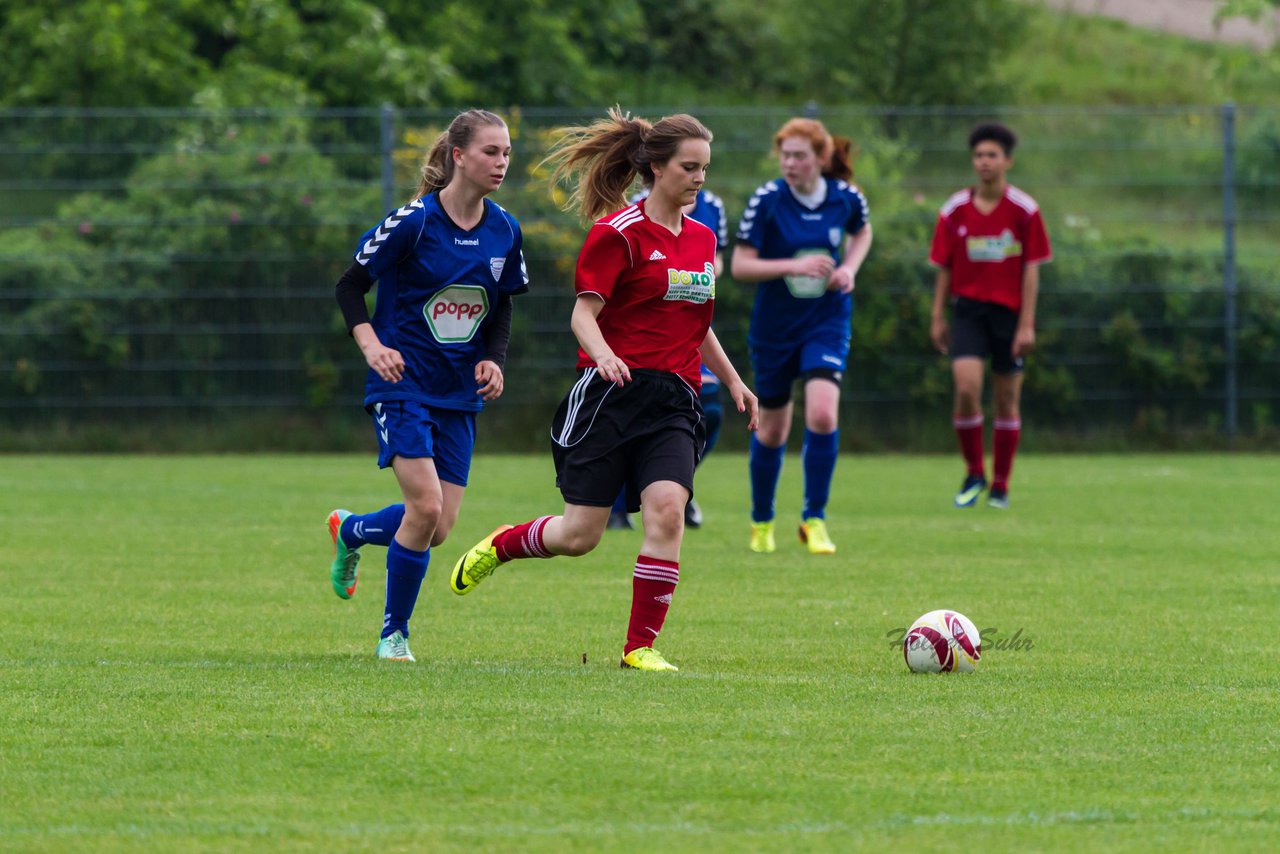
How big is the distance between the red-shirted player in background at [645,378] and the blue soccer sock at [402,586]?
412mm

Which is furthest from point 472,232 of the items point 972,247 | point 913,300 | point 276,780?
point 913,300

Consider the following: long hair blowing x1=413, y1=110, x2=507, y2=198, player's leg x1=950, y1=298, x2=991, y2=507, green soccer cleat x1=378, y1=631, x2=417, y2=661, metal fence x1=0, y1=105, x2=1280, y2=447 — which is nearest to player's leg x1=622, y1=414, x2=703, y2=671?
green soccer cleat x1=378, y1=631, x2=417, y2=661

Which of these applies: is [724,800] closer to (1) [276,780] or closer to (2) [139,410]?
(1) [276,780]

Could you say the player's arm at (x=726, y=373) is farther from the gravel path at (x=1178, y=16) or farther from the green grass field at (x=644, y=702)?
the gravel path at (x=1178, y=16)

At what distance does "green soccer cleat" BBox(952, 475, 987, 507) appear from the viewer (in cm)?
1308

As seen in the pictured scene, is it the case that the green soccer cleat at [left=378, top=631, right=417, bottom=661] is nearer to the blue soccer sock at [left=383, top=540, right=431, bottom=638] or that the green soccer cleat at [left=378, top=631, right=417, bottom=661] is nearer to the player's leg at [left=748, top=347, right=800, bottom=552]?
the blue soccer sock at [left=383, top=540, right=431, bottom=638]

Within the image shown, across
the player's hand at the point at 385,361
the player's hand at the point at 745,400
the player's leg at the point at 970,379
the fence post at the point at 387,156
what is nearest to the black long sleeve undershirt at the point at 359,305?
the player's hand at the point at 385,361

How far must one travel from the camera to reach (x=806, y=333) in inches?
416

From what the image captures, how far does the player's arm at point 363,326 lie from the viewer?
6293 millimetres

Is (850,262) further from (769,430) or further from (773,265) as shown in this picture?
(769,430)

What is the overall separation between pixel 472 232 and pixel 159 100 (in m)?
18.9

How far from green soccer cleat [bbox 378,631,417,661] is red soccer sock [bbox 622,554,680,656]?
2.56 ft

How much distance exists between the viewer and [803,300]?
10.5m

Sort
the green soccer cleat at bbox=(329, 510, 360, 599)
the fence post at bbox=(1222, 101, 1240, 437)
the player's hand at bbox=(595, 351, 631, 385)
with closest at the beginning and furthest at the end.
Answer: the player's hand at bbox=(595, 351, 631, 385) < the green soccer cleat at bbox=(329, 510, 360, 599) < the fence post at bbox=(1222, 101, 1240, 437)
